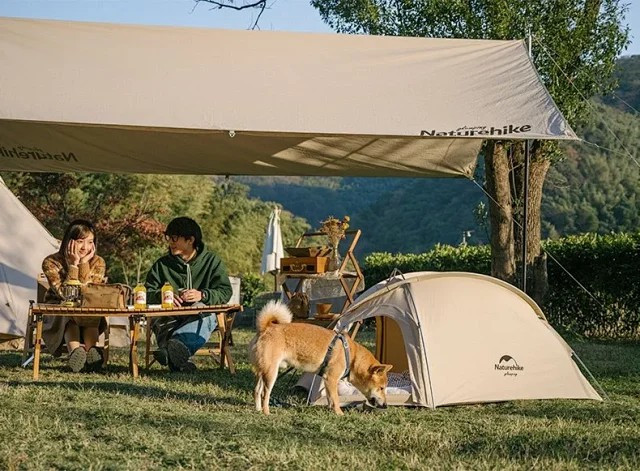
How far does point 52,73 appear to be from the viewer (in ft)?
23.9

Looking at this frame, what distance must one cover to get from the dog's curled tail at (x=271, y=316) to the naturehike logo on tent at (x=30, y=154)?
3.42 metres

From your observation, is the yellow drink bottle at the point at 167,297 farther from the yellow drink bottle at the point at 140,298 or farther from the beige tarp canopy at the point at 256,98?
the beige tarp canopy at the point at 256,98

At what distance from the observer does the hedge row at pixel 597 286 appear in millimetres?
12883

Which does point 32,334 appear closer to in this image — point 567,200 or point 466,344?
point 466,344

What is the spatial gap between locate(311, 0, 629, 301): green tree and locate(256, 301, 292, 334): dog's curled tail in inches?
Result: 277

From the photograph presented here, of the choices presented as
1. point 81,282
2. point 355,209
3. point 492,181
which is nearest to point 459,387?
point 81,282

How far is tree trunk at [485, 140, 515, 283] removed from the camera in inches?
509

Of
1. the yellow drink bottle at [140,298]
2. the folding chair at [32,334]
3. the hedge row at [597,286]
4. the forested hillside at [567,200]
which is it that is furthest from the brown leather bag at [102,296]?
the forested hillside at [567,200]

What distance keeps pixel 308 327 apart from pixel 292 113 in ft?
5.60

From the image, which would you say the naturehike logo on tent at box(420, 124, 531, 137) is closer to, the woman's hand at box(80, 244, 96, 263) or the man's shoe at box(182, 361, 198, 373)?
the man's shoe at box(182, 361, 198, 373)

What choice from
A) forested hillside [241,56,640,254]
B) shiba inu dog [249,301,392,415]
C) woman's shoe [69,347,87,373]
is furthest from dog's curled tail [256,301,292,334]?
forested hillside [241,56,640,254]

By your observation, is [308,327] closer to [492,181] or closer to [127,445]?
[127,445]

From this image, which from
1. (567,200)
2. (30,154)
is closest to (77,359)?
(30,154)

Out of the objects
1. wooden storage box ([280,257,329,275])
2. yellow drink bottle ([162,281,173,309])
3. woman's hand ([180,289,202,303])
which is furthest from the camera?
wooden storage box ([280,257,329,275])
